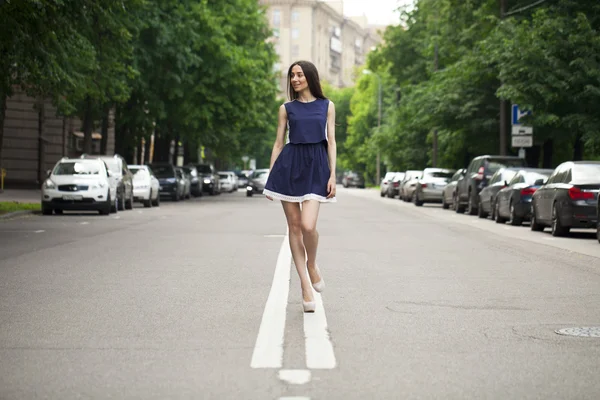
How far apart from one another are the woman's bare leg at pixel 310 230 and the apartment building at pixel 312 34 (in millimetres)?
147810

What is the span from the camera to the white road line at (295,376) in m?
6.39

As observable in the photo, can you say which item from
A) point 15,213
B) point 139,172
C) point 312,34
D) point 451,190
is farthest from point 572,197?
point 312,34

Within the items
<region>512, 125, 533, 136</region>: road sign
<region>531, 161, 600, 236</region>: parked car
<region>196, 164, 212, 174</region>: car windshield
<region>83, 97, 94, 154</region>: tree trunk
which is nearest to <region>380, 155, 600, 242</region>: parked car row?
<region>531, 161, 600, 236</region>: parked car

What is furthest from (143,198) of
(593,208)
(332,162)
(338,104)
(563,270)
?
(338,104)

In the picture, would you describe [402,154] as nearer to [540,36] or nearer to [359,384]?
[540,36]

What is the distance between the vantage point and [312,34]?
166m

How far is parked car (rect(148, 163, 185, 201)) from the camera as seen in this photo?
50.4 metres

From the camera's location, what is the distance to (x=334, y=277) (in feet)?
42.0

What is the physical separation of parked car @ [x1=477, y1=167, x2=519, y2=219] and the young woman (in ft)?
70.8

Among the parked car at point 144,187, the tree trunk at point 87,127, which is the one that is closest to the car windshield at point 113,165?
the parked car at point 144,187

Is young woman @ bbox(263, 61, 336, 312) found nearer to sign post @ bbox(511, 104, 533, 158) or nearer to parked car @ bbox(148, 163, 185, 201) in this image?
sign post @ bbox(511, 104, 533, 158)

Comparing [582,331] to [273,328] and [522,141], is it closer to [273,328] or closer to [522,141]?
[273,328]

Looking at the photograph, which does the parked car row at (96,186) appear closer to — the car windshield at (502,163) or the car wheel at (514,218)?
the car wheel at (514,218)

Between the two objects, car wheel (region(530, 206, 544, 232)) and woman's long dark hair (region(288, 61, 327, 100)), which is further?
car wheel (region(530, 206, 544, 232))
